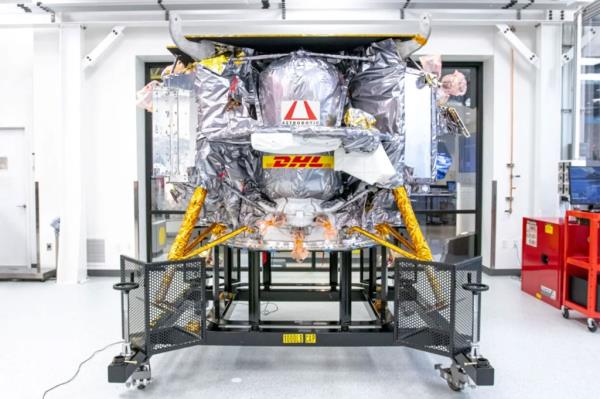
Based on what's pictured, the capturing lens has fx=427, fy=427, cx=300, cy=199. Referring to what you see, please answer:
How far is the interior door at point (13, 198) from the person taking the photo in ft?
17.4

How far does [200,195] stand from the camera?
9.12 ft

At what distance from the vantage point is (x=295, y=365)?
2.79m

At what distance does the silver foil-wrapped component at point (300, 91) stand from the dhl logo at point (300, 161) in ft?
0.67

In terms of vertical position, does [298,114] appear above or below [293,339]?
above

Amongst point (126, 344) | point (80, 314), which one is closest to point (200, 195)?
point (126, 344)

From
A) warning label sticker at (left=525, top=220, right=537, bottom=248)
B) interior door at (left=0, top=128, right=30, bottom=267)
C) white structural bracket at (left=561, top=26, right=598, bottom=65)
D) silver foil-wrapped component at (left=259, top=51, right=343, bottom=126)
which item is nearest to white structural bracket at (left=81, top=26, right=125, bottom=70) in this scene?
interior door at (left=0, top=128, right=30, bottom=267)

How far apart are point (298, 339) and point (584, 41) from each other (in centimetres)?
474

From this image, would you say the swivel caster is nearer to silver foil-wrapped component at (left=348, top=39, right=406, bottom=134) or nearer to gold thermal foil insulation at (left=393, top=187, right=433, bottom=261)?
gold thermal foil insulation at (left=393, top=187, right=433, bottom=261)

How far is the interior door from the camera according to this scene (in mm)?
5301

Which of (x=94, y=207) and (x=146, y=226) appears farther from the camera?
(x=146, y=226)

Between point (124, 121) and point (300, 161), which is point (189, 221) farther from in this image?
point (124, 121)

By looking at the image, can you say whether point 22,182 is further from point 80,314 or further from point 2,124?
point 80,314

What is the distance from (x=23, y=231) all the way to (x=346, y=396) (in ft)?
15.9

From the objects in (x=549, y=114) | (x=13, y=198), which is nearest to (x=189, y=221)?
(x=13, y=198)
